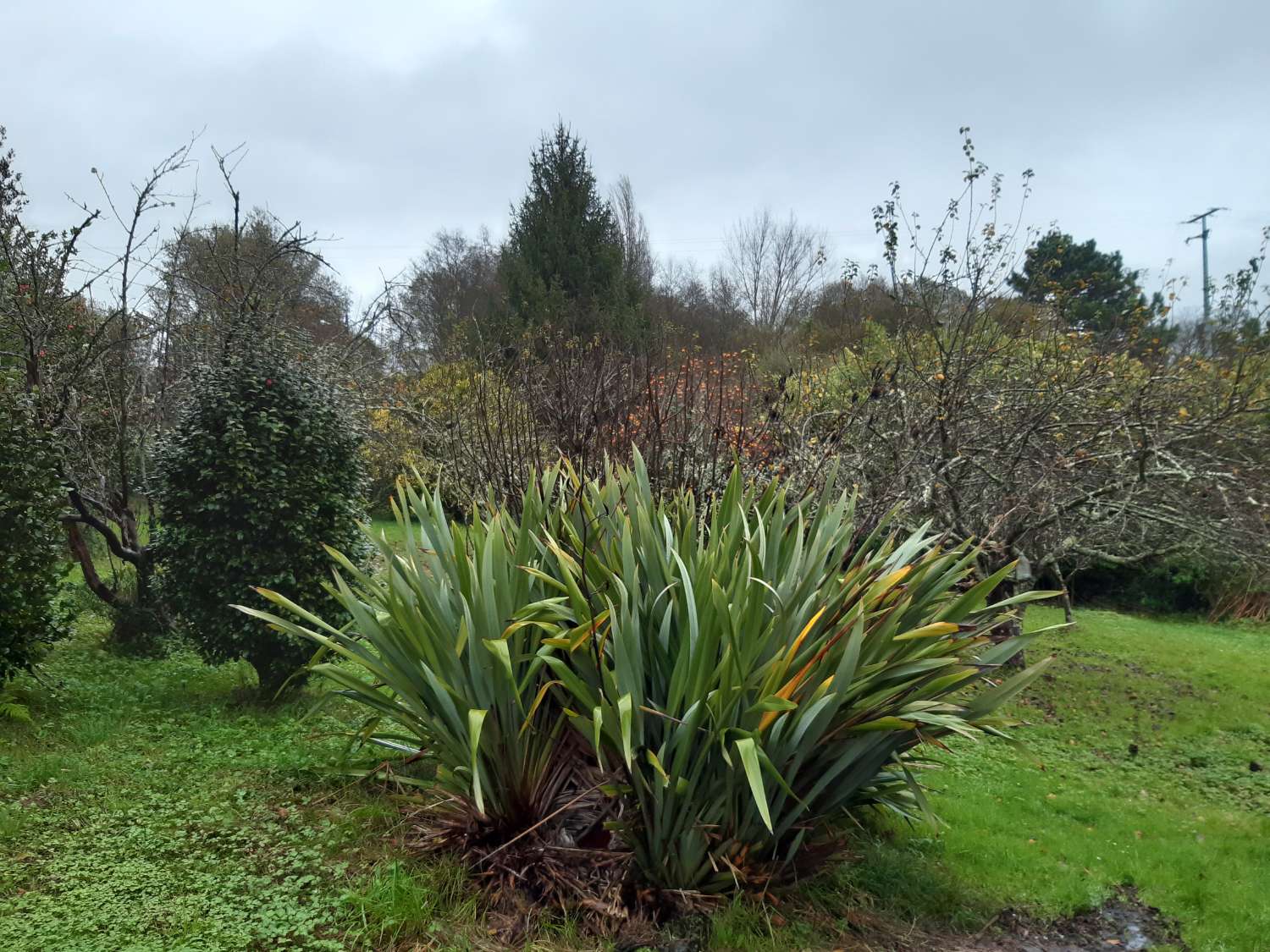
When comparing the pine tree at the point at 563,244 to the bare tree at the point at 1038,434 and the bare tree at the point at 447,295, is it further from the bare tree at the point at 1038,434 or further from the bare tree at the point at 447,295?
the bare tree at the point at 1038,434

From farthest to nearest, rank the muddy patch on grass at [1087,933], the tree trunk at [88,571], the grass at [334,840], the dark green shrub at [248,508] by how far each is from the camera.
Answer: the tree trunk at [88,571], the dark green shrub at [248,508], the muddy patch on grass at [1087,933], the grass at [334,840]

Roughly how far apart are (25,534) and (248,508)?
123 centimetres

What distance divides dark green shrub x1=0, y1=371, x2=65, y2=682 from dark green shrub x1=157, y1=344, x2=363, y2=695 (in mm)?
701

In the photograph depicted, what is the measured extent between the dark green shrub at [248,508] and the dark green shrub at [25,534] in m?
0.70

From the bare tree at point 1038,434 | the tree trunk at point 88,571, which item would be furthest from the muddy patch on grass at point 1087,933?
the tree trunk at point 88,571

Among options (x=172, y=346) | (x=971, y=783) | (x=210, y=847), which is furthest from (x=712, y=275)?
(x=210, y=847)

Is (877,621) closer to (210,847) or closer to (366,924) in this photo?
(366,924)

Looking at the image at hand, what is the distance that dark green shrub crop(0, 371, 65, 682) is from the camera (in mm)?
5254

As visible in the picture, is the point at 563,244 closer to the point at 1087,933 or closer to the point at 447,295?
the point at 447,295

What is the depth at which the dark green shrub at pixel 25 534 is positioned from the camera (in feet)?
17.2

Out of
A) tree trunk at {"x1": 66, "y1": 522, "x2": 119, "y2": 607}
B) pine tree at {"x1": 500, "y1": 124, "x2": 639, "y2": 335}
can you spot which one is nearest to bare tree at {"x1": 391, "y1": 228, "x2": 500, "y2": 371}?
pine tree at {"x1": 500, "y1": 124, "x2": 639, "y2": 335}

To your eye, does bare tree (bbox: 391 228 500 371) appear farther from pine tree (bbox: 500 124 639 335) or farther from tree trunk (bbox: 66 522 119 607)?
tree trunk (bbox: 66 522 119 607)

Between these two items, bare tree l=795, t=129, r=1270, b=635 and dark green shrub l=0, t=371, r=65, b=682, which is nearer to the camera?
dark green shrub l=0, t=371, r=65, b=682

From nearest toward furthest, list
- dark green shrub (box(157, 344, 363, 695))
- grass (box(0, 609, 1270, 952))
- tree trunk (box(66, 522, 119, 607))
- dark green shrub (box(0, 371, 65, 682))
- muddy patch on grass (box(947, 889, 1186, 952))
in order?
grass (box(0, 609, 1270, 952)) < muddy patch on grass (box(947, 889, 1186, 952)) < dark green shrub (box(0, 371, 65, 682)) < dark green shrub (box(157, 344, 363, 695)) < tree trunk (box(66, 522, 119, 607))
